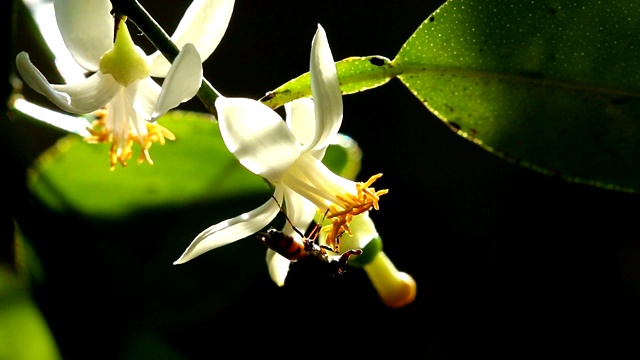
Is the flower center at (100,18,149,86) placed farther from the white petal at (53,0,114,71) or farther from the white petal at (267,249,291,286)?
the white petal at (267,249,291,286)

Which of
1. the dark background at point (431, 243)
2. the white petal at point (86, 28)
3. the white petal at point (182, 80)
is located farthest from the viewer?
the dark background at point (431, 243)

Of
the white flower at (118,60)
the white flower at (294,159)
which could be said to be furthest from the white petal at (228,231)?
the white flower at (118,60)

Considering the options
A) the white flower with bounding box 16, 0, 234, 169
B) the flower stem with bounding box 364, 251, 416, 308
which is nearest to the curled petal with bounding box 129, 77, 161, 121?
the white flower with bounding box 16, 0, 234, 169

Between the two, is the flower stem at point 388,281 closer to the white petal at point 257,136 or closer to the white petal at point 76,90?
the white petal at point 257,136

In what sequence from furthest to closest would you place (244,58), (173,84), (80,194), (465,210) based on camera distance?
(465,210) < (244,58) < (80,194) < (173,84)

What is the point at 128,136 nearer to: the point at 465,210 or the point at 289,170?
the point at 289,170

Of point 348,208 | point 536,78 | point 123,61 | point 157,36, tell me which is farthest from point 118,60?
point 536,78

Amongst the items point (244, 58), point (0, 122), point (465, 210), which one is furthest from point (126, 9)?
point (465, 210)
